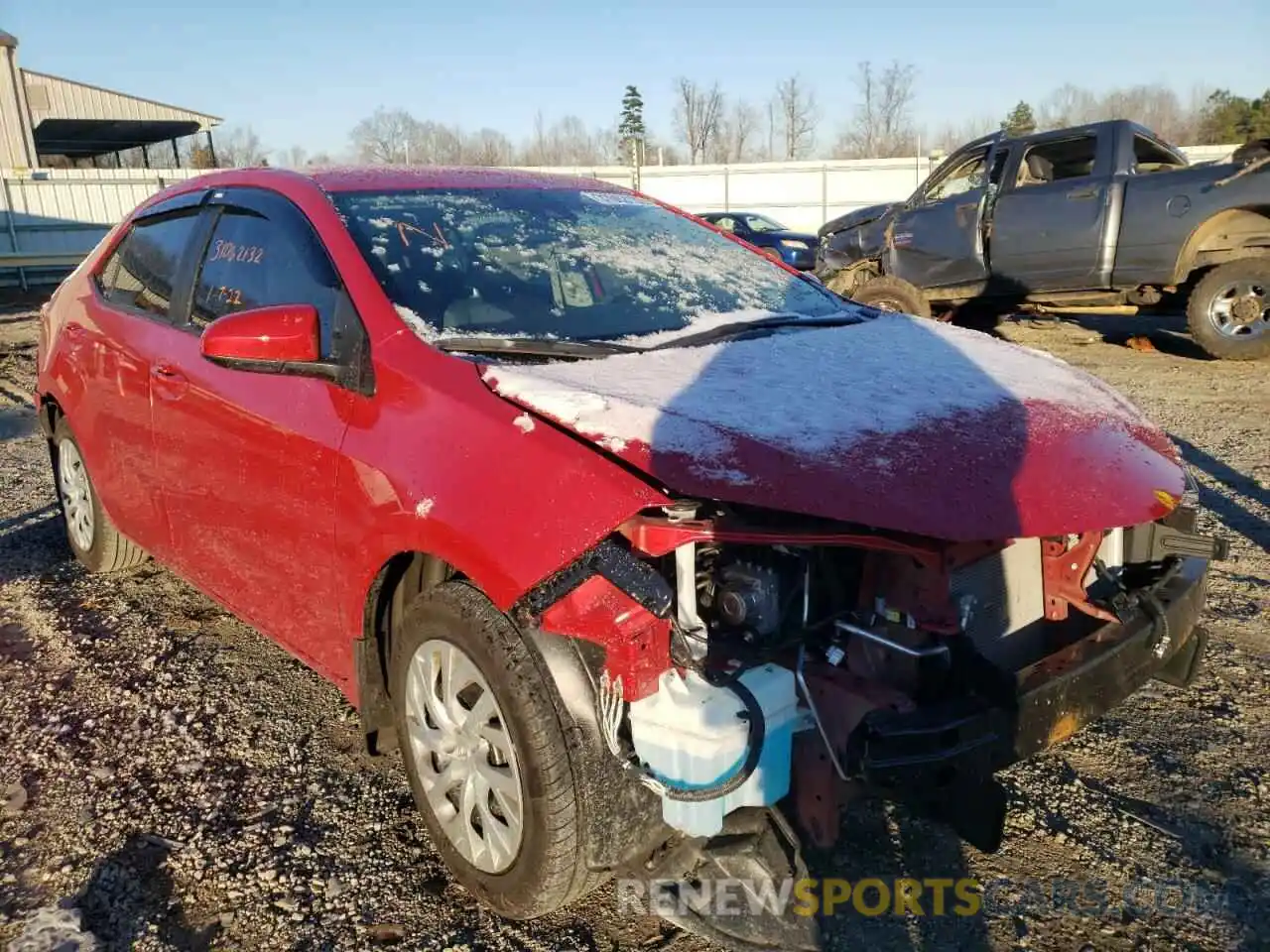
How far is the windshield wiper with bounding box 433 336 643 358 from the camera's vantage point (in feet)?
8.16

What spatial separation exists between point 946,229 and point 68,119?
3158cm

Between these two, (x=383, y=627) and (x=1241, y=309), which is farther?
(x=1241, y=309)

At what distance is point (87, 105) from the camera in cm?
3133

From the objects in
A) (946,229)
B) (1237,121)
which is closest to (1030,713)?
(946,229)

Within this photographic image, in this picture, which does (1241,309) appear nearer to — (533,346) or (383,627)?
(533,346)

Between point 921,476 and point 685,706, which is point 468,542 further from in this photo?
point 921,476

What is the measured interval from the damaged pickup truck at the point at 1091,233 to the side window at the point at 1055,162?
10mm

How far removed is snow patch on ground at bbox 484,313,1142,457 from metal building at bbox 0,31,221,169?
27.4 metres

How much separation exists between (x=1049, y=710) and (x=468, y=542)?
1.33 m

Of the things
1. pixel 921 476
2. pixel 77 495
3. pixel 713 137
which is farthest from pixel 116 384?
pixel 713 137

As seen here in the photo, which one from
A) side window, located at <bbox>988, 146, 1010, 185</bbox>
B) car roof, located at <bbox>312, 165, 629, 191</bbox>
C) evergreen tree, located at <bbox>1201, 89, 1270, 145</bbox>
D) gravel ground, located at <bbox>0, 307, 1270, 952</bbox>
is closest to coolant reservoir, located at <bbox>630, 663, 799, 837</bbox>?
gravel ground, located at <bbox>0, 307, 1270, 952</bbox>

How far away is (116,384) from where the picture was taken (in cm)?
373

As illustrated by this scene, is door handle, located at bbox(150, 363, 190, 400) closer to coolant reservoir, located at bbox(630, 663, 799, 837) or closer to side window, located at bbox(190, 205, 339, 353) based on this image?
side window, located at bbox(190, 205, 339, 353)

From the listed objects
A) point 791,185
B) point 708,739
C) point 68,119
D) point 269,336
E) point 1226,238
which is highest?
point 68,119
